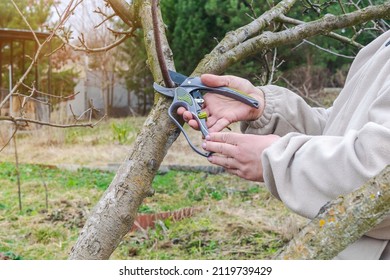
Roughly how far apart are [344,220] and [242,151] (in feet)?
0.75

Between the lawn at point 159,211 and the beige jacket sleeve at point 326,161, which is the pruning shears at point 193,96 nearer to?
the beige jacket sleeve at point 326,161

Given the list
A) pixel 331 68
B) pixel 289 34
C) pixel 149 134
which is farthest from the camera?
pixel 331 68

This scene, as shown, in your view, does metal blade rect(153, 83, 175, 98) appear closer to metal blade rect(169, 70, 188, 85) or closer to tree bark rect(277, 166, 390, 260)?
metal blade rect(169, 70, 188, 85)

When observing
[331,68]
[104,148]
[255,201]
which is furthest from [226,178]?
[331,68]

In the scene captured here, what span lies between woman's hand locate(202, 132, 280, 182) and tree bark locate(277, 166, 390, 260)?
186mm

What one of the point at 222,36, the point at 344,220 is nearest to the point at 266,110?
the point at 344,220

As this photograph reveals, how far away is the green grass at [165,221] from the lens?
2.25 meters

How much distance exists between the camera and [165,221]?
8.34 ft

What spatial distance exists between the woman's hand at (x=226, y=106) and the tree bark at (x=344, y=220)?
0.37 m

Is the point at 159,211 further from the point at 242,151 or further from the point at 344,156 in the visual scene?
the point at 344,156

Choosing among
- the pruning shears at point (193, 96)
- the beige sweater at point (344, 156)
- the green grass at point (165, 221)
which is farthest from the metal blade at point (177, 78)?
the green grass at point (165, 221)
